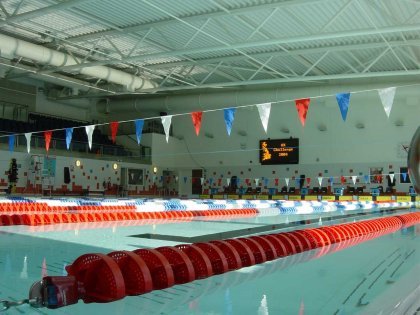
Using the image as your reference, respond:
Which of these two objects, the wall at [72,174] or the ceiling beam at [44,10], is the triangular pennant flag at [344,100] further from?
the wall at [72,174]

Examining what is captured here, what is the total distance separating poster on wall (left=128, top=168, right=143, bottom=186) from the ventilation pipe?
771cm

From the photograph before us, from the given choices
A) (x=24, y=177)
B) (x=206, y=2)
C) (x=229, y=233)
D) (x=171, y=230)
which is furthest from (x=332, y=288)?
(x=24, y=177)

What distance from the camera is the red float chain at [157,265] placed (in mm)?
3705

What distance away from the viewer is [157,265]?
14.4ft

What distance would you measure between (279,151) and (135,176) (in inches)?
397

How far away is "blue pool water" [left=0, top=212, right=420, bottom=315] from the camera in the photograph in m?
3.53

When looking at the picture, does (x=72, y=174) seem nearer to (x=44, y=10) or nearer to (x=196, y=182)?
(x=196, y=182)

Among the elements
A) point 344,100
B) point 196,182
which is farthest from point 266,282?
point 196,182

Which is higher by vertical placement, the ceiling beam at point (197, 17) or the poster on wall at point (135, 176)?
the ceiling beam at point (197, 17)

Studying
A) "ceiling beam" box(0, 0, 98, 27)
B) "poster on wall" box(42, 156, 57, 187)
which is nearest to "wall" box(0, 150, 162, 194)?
"poster on wall" box(42, 156, 57, 187)

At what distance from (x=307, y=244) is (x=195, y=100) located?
68.5 feet

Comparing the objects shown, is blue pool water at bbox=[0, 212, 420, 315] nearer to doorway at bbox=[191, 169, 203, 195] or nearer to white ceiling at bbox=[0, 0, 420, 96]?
white ceiling at bbox=[0, 0, 420, 96]

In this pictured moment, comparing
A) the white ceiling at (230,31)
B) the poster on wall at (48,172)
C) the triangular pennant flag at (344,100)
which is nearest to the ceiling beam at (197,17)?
the white ceiling at (230,31)

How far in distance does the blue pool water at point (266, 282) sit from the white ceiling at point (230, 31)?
834 cm
